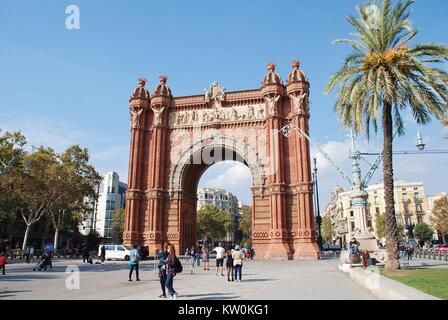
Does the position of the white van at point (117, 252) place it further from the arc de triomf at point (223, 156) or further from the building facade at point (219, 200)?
the building facade at point (219, 200)

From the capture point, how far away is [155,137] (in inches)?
1567

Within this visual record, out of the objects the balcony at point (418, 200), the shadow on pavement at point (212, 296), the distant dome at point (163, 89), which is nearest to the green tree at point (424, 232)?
the balcony at point (418, 200)

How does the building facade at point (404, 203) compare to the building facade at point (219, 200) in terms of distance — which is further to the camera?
the building facade at point (219, 200)

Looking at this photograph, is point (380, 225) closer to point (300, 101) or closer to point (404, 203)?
point (404, 203)

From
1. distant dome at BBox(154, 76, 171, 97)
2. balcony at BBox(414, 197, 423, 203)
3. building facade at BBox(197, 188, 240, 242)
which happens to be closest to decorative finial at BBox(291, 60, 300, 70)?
distant dome at BBox(154, 76, 171, 97)

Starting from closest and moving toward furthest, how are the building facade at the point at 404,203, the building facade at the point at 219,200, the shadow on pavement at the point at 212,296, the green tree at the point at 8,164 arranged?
the shadow on pavement at the point at 212,296 → the green tree at the point at 8,164 → the building facade at the point at 404,203 → the building facade at the point at 219,200

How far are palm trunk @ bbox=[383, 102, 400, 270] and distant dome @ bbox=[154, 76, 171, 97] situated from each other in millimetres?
28317

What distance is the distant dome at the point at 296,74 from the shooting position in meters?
37.3

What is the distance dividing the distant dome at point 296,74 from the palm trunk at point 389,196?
2105 centimetres

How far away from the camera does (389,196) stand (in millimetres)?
16344

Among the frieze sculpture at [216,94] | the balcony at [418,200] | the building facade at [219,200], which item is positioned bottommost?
the balcony at [418,200]

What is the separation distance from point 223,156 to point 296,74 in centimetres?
1240

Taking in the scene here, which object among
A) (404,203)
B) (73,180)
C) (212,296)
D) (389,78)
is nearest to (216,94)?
(73,180)
